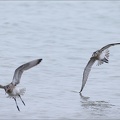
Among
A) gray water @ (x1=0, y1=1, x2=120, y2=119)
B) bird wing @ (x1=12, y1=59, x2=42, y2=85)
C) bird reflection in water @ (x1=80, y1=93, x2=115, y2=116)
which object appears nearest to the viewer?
bird wing @ (x1=12, y1=59, x2=42, y2=85)

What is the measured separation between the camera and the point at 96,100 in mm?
11914

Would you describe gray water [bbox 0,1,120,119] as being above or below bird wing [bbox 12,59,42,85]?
below

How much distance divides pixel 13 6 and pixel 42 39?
23.7ft

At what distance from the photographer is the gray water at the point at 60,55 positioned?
11258 mm

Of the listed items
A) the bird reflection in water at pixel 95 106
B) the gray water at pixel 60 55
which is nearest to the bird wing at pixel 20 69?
the gray water at pixel 60 55

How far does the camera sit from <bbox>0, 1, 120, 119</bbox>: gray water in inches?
443

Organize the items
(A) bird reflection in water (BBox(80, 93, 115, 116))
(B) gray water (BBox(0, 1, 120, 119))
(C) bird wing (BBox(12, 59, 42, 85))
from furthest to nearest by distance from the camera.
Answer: (B) gray water (BBox(0, 1, 120, 119)) < (A) bird reflection in water (BBox(80, 93, 115, 116)) < (C) bird wing (BBox(12, 59, 42, 85))

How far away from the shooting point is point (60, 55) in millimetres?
16719

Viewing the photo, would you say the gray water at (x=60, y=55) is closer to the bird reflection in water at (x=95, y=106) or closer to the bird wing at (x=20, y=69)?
the bird reflection in water at (x=95, y=106)

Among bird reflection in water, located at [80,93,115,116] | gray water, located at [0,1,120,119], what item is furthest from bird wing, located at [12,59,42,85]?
bird reflection in water, located at [80,93,115,116]

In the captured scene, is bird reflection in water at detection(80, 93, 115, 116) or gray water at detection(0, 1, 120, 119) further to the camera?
gray water at detection(0, 1, 120, 119)

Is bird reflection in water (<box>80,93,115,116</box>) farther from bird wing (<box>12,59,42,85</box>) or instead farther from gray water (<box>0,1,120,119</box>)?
bird wing (<box>12,59,42,85</box>)

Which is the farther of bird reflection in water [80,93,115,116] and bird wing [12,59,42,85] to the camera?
bird reflection in water [80,93,115,116]

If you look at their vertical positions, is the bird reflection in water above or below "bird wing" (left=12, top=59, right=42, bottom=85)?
below
